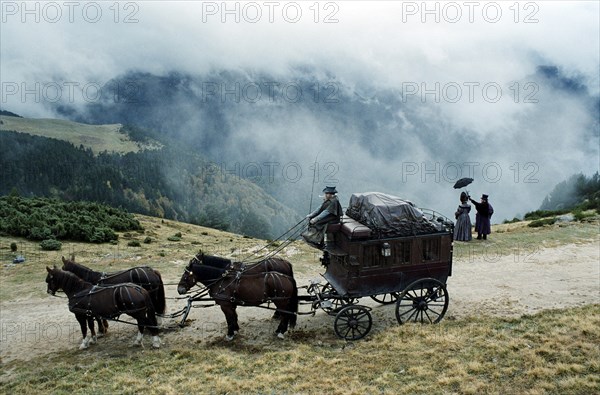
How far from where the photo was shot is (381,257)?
39.2 ft

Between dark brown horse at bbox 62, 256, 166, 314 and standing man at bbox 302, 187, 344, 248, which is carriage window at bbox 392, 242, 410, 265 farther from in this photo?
dark brown horse at bbox 62, 256, 166, 314

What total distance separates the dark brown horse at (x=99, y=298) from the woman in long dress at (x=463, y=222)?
18.6 metres

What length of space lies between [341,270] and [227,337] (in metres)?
4.00

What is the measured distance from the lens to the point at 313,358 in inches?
420

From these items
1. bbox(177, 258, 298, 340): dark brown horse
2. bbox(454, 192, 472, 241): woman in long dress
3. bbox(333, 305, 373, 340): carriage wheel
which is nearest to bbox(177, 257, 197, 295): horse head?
bbox(177, 258, 298, 340): dark brown horse

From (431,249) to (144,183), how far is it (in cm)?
13844

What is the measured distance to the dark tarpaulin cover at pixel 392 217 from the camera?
11820mm

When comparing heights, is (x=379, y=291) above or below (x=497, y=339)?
above

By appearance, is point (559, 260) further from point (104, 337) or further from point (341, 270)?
point (104, 337)

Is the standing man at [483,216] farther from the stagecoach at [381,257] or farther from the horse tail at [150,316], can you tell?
the horse tail at [150,316]

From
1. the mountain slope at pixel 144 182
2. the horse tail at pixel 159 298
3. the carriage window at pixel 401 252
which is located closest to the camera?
the carriage window at pixel 401 252

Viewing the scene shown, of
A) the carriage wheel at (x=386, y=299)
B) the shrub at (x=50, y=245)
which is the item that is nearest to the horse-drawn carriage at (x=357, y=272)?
the carriage wheel at (x=386, y=299)

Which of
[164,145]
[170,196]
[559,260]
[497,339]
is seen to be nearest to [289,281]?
[497,339]

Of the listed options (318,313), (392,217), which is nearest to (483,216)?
(318,313)
